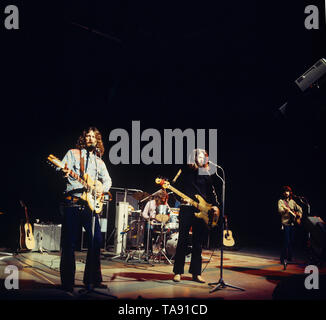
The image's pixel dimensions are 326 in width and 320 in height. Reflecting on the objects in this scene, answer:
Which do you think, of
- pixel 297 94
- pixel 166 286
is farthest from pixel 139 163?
pixel 297 94

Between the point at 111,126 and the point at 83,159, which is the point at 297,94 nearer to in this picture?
the point at 83,159

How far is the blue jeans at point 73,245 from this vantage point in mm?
4027

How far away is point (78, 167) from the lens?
13.9 ft

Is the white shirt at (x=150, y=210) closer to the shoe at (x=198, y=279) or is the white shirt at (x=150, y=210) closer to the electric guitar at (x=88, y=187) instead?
the shoe at (x=198, y=279)

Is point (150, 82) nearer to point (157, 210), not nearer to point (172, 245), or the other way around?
point (157, 210)

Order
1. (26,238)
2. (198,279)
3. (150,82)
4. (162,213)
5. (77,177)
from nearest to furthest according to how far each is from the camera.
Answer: (77,177) < (198,279) < (162,213) < (26,238) < (150,82)

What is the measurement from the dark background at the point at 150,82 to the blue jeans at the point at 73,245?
389 cm

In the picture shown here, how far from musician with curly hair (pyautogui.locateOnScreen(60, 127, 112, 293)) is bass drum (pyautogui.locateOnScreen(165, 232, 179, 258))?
3953mm

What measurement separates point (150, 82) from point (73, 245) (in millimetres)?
8477

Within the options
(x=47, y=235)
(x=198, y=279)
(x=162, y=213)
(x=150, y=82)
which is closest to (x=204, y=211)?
(x=198, y=279)

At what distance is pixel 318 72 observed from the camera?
3930mm

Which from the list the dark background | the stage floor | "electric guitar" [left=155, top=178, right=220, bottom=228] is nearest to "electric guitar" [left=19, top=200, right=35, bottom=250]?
the dark background

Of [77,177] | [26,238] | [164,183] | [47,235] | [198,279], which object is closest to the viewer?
[77,177]

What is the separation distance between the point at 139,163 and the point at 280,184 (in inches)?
268
